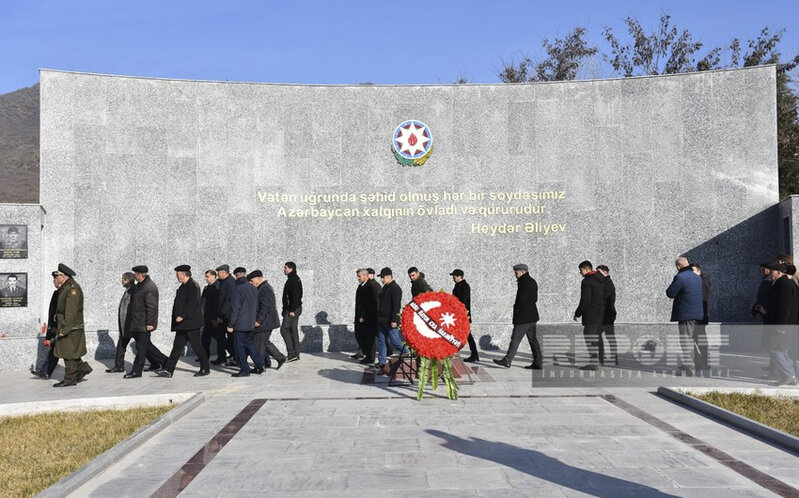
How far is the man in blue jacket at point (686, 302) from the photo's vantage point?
10562 mm

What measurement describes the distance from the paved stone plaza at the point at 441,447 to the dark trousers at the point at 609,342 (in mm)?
2195

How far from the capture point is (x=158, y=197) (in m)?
15.1

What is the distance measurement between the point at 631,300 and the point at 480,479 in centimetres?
1079

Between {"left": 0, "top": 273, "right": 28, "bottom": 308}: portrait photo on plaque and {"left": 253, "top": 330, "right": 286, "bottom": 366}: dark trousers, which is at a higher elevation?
{"left": 0, "top": 273, "right": 28, "bottom": 308}: portrait photo on plaque

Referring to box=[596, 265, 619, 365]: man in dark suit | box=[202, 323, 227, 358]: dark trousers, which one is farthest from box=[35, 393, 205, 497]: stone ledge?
box=[596, 265, 619, 365]: man in dark suit

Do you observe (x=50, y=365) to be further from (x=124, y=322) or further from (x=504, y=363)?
(x=504, y=363)

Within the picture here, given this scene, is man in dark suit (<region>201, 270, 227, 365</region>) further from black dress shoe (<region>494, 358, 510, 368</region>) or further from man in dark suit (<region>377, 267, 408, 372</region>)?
black dress shoe (<region>494, 358, 510, 368</region>)

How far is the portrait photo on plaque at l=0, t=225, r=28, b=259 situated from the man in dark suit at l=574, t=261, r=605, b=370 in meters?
9.87

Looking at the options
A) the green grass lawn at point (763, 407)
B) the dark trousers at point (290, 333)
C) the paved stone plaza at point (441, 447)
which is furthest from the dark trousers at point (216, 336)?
the green grass lawn at point (763, 407)

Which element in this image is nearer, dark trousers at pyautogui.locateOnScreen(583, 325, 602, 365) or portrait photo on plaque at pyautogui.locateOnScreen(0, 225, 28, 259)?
dark trousers at pyautogui.locateOnScreen(583, 325, 602, 365)

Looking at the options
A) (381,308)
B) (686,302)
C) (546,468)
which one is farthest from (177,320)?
(686,302)

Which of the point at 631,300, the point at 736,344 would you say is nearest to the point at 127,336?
the point at 631,300

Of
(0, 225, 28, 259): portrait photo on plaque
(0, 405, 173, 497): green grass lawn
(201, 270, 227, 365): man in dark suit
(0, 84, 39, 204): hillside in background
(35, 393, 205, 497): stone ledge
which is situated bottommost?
(0, 405, 173, 497): green grass lawn

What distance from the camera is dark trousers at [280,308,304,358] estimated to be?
42.8 feet
